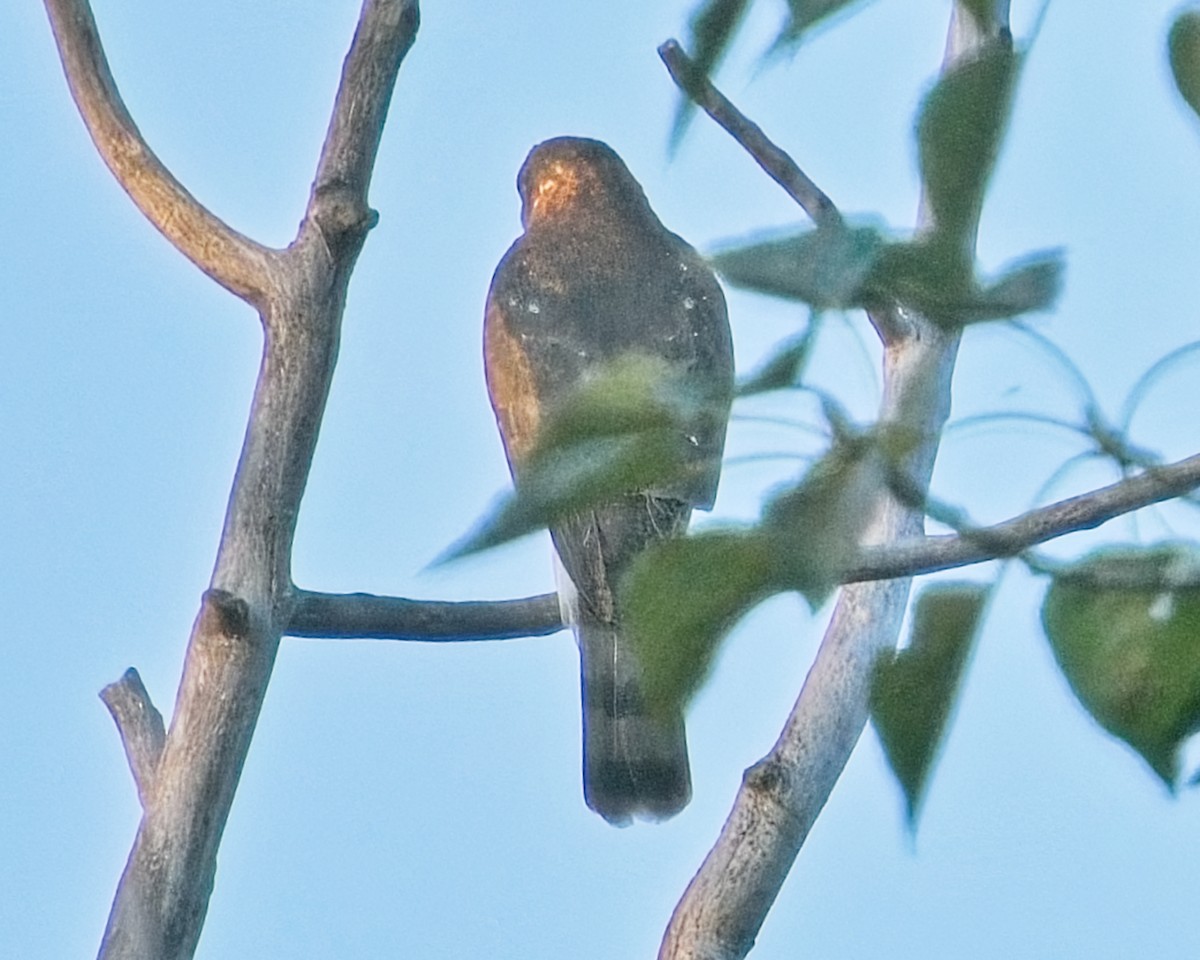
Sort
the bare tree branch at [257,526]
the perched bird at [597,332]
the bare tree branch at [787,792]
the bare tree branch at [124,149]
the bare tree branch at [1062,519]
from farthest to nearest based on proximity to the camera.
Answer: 1. the perched bird at [597,332]
2. the bare tree branch at [787,792]
3. the bare tree branch at [124,149]
4. the bare tree branch at [257,526]
5. the bare tree branch at [1062,519]

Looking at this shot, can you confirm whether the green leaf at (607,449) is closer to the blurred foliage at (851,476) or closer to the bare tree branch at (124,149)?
the blurred foliage at (851,476)

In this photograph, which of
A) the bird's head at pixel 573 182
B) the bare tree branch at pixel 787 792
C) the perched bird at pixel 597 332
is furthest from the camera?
the bird's head at pixel 573 182

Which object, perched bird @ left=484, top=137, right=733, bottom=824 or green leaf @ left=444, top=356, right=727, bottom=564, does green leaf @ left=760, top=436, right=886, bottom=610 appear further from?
perched bird @ left=484, top=137, right=733, bottom=824

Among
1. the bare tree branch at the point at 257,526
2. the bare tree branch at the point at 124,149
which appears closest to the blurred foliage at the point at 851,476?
the bare tree branch at the point at 257,526

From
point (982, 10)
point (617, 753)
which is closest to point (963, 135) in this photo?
point (982, 10)

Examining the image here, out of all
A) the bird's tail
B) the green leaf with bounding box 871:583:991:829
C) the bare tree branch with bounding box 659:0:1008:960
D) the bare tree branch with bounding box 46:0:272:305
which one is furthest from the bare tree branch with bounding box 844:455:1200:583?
the bird's tail

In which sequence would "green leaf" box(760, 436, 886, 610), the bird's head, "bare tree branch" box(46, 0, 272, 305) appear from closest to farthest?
"green leaf" box(760, 436, 886, 610) → "bare tree branch" box(46, 0, 272, 305) → the bird's head
